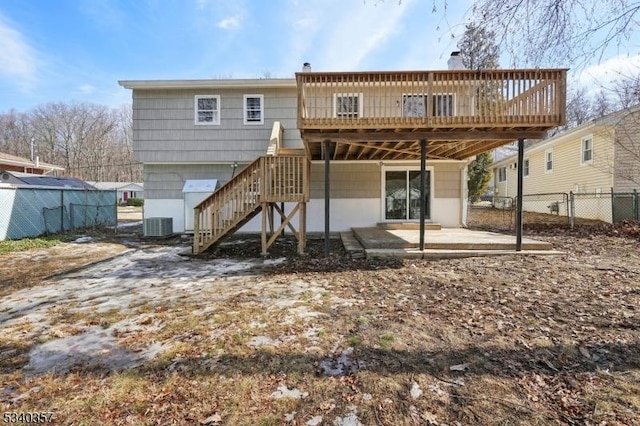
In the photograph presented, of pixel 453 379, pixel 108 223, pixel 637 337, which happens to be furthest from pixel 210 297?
pixel 108 223

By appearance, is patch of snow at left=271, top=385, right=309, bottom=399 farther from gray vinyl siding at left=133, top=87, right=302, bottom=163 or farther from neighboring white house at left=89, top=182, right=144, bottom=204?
neighboring white house at left=89, top=182, right=144, bottom=204

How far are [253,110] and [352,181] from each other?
4.16 m

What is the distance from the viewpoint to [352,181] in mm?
11328

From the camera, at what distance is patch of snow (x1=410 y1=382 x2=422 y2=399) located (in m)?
2.45

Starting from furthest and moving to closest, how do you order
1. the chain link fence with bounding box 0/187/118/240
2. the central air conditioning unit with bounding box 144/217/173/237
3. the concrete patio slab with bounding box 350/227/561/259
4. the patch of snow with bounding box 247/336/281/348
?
the central air conditioning unit with bounding box 144/217/173/237, the chain link fence with bounding box 0/187/118/240, the concrete patio slab with bounding box 350/227/561/259, the patch of snow with bounding box 247/336/281/348

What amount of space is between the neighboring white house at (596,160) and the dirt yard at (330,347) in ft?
30.6

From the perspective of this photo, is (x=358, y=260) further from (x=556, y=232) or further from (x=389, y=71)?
(x=556, y=232)

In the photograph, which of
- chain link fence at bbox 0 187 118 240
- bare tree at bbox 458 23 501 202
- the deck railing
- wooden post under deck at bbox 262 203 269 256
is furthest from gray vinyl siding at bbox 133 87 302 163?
bare tree at bbox 458 23 501 202

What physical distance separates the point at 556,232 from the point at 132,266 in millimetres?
12497

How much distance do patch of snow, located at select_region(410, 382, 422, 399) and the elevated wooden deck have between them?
5.22 m

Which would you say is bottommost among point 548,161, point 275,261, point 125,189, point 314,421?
point 314,421

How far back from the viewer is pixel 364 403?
2.37 m

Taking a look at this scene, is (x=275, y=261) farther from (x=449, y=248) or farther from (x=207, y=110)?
(x=207, y=110)

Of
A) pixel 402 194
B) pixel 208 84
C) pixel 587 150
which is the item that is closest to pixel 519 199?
pixel 402 194
